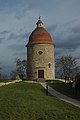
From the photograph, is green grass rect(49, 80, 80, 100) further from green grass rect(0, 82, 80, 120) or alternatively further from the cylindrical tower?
the cylindrical tower

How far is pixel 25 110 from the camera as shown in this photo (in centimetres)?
1725

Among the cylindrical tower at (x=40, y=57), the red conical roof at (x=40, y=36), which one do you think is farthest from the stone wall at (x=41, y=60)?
the red conical roof at (x=40, y=36)

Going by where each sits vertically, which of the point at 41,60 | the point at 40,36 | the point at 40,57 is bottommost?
the point at 41,60

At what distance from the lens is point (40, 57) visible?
56906 mm

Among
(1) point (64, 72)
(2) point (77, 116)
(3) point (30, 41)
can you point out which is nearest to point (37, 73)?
(3) point (30, 41)

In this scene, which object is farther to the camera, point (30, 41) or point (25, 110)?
point (30, 41)

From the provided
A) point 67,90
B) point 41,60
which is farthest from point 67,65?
point 67,90

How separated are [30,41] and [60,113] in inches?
1701

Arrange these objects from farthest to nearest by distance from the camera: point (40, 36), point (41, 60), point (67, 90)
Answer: point (40, 36)
point (41, 60)
point (67, 90)

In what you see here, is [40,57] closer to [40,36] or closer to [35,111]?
[40,36]

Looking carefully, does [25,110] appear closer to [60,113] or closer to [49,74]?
[60,113]

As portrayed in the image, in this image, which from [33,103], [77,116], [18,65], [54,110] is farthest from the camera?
[18,65]

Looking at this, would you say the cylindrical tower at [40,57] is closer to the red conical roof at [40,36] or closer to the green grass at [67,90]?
the red conical roof at [40,36]

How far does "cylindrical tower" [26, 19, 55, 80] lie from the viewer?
2242 inches
